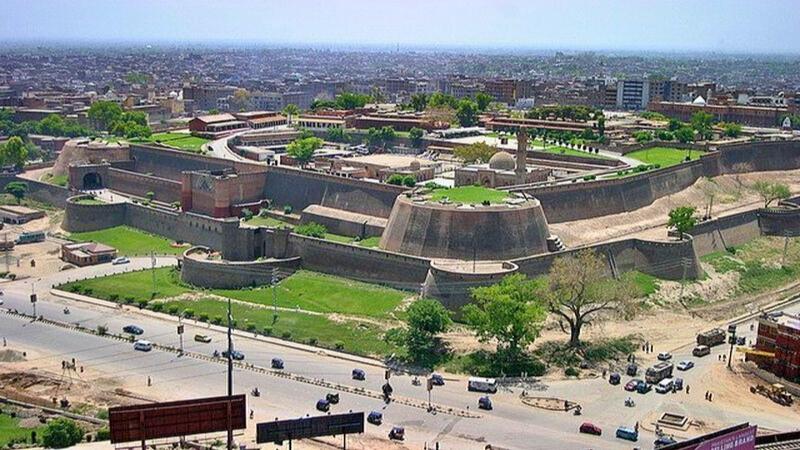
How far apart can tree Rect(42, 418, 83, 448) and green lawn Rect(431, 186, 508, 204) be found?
33.4 meters

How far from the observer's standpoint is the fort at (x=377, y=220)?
64188 mm

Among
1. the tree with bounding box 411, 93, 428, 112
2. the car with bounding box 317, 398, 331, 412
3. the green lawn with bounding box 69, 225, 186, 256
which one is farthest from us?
the tree with bounding box 411, 93, 428, 112

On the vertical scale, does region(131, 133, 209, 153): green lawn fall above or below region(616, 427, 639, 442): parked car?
above

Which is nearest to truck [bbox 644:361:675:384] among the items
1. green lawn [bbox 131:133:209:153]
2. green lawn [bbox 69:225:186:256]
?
green lawn [bbox 69:225:186:256]

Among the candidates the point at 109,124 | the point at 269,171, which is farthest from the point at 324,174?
the point at 109,124

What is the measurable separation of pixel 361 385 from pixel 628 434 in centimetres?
1434

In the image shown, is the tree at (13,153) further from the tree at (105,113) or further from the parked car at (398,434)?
the parked car at (398,434)

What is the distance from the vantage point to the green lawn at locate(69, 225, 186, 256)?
80.4m

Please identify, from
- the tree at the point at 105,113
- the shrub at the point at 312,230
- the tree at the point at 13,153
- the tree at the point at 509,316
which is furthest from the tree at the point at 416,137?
the tree at the point at 509,316

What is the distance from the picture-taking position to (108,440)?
4166 cm

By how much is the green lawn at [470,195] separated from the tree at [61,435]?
33428 millimetres

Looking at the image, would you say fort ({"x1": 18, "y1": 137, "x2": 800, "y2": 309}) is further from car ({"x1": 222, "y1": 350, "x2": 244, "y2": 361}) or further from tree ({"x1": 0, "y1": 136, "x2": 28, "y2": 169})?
car ({"x1": 222, "y1": 350, "x2": 244, "y2": 361})

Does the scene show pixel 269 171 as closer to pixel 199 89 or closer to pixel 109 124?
pixel 109 124

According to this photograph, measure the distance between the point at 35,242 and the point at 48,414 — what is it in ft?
142
